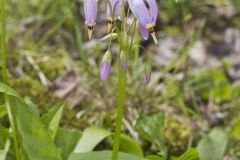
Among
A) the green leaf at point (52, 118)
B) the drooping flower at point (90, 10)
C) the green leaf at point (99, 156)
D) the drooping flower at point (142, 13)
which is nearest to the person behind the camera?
the drooping flower at point (142, 13)

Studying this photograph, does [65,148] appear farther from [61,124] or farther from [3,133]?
[61,124]

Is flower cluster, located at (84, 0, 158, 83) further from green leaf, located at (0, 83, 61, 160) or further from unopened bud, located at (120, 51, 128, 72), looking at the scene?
green leaf, located at (0, 83, 61, 160)

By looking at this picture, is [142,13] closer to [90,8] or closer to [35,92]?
[90,8]

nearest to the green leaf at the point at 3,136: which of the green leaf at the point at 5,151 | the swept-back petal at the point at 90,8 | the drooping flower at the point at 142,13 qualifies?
the green leaf at the point at 5,151

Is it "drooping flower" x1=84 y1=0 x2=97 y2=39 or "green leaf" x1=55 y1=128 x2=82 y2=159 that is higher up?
"drooping flower" x1=84 y1=0 x2=97 y2=39

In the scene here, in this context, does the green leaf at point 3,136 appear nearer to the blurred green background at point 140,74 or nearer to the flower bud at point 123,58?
the blurred green background at point 140,74

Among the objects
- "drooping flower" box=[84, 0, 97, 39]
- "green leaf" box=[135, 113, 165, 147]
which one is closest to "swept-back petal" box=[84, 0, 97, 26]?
"drooping flower" box=[84, 0, 97, 39]

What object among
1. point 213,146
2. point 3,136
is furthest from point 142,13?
point 213,146
